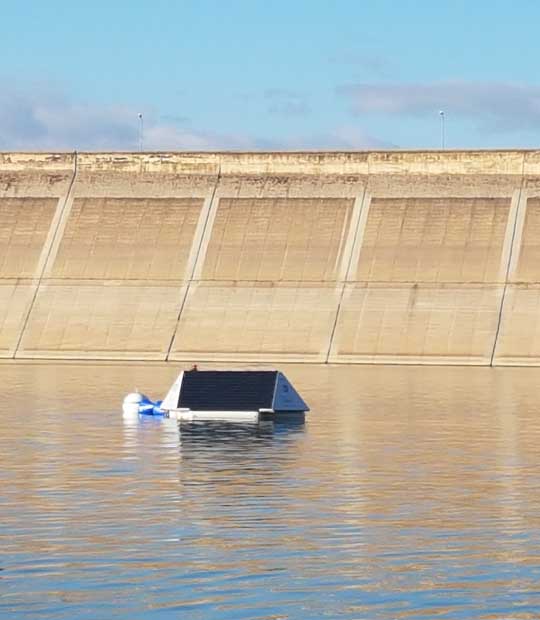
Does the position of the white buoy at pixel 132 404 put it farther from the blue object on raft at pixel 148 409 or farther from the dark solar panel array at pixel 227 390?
the dark solar panel array at pixel 227 390

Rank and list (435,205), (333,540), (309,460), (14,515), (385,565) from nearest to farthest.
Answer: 1. (385,565)
2. (333,540)
3. (14,515)
4. (309,460)
5. (435,205)

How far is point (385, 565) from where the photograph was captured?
2012 cm

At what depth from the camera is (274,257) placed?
81.1 meters

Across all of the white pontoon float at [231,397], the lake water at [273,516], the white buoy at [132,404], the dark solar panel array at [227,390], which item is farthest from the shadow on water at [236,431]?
the white buoy at [132,404]

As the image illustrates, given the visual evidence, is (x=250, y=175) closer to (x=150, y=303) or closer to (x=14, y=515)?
(x=150, y=303)

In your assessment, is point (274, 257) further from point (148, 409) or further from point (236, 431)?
point (236, 431)

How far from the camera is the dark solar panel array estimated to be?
4325 cm

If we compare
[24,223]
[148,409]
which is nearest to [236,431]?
[148,409]

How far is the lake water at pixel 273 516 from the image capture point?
1825 centimetres

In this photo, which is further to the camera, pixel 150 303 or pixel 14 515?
pixel 150 303

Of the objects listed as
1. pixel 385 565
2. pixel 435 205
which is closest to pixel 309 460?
pixel 385 565

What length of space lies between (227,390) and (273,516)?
63.4ft

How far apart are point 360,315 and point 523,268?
782 centimetres

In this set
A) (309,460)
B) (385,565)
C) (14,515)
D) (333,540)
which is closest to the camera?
(385,565)
